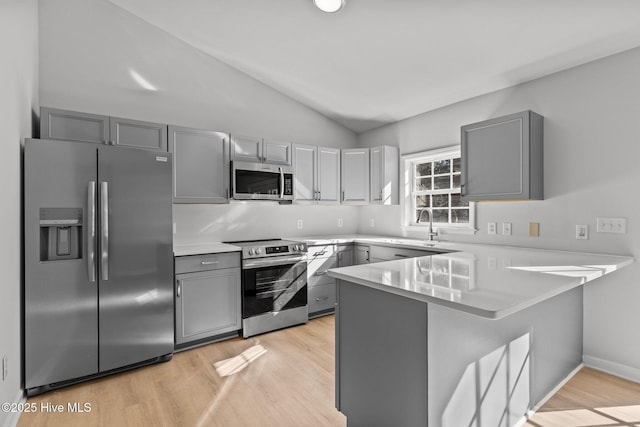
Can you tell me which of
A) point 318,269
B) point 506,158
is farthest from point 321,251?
point 506,158

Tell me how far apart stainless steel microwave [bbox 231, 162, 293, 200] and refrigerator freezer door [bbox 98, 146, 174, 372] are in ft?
2.53

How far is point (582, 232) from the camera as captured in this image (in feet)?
8.54

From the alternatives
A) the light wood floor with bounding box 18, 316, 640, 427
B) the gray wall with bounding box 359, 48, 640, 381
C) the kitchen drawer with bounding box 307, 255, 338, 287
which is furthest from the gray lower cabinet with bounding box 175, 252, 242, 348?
the gray wall with bounding box 359, 48, 640, 381

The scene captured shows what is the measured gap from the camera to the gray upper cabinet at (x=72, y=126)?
99.6 inches

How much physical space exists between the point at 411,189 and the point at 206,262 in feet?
8.82

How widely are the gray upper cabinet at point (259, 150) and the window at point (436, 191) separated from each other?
161cm

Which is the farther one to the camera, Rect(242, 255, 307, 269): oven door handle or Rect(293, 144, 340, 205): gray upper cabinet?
Rect(293, 144, 340, 205): gray upper cabinet

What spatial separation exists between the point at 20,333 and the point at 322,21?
127 inches

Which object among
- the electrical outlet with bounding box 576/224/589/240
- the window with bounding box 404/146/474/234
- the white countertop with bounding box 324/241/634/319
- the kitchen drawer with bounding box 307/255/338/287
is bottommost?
the kitchen drawer with bounding box 307/255/338/287

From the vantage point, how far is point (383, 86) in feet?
11.5

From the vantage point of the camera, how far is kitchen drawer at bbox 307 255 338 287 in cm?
366

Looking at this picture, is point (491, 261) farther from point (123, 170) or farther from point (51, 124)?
point (51, 124)

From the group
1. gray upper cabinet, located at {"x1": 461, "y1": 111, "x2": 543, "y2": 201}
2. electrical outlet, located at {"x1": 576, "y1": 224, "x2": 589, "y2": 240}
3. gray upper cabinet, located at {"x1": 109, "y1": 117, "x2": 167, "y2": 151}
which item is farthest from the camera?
gray upper cabinet, located at {"x1": 109, "y1": 117, "x2": 167, "y2": 151}

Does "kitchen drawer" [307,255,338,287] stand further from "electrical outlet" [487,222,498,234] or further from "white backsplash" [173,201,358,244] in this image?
"electrical outlet" [487,222,498,234]
